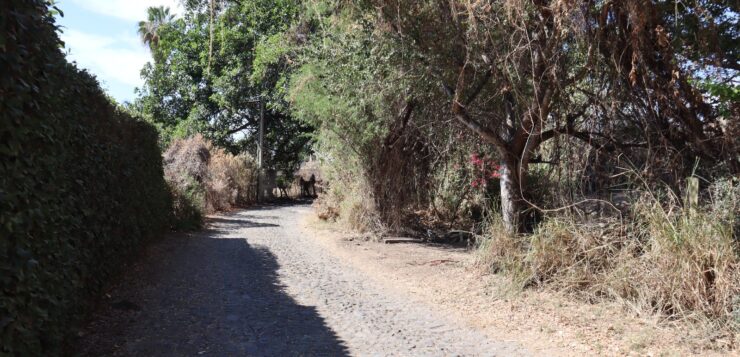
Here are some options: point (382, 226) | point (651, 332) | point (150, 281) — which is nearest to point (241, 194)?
point (382, 226)

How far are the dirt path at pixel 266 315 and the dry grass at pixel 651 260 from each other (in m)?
1.56

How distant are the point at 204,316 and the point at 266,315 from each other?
2.18 feet

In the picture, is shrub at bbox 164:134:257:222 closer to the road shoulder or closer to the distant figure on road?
the road shoulder

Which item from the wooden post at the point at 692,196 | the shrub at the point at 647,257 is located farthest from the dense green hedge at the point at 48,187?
the wooden post at the point at 692,196

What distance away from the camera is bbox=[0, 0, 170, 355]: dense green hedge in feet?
8.73

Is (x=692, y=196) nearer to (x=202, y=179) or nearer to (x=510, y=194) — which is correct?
(x=510, y=194)

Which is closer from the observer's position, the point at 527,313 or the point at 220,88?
the point at 527,313

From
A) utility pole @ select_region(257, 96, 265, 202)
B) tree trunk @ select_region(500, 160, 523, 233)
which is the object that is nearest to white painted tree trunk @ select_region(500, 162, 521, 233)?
tree trunk @ select_region(500, 160, 523, 233)

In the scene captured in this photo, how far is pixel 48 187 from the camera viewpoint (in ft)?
11.2

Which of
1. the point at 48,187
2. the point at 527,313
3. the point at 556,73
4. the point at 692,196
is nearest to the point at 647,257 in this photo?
the point at 692,196

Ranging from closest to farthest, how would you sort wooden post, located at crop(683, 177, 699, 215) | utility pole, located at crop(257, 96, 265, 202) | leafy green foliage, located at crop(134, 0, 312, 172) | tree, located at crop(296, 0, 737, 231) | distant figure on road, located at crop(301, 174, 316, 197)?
wooden post, located at crop(683, 177, 699, 215) < tree, located at crop(296, 0, 737, 231) < leafy green foliage, located at crop(134, 0, 312, 172) < utility pole, located at crop(257, 96, 265, 202) < distant figure on road, located at crop(301, 174, 316, 197)

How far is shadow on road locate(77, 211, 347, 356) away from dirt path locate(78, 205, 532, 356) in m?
0.01

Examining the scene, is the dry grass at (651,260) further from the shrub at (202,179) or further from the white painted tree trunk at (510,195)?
the shrub at (202,179)

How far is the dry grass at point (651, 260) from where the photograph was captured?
5410 mm
